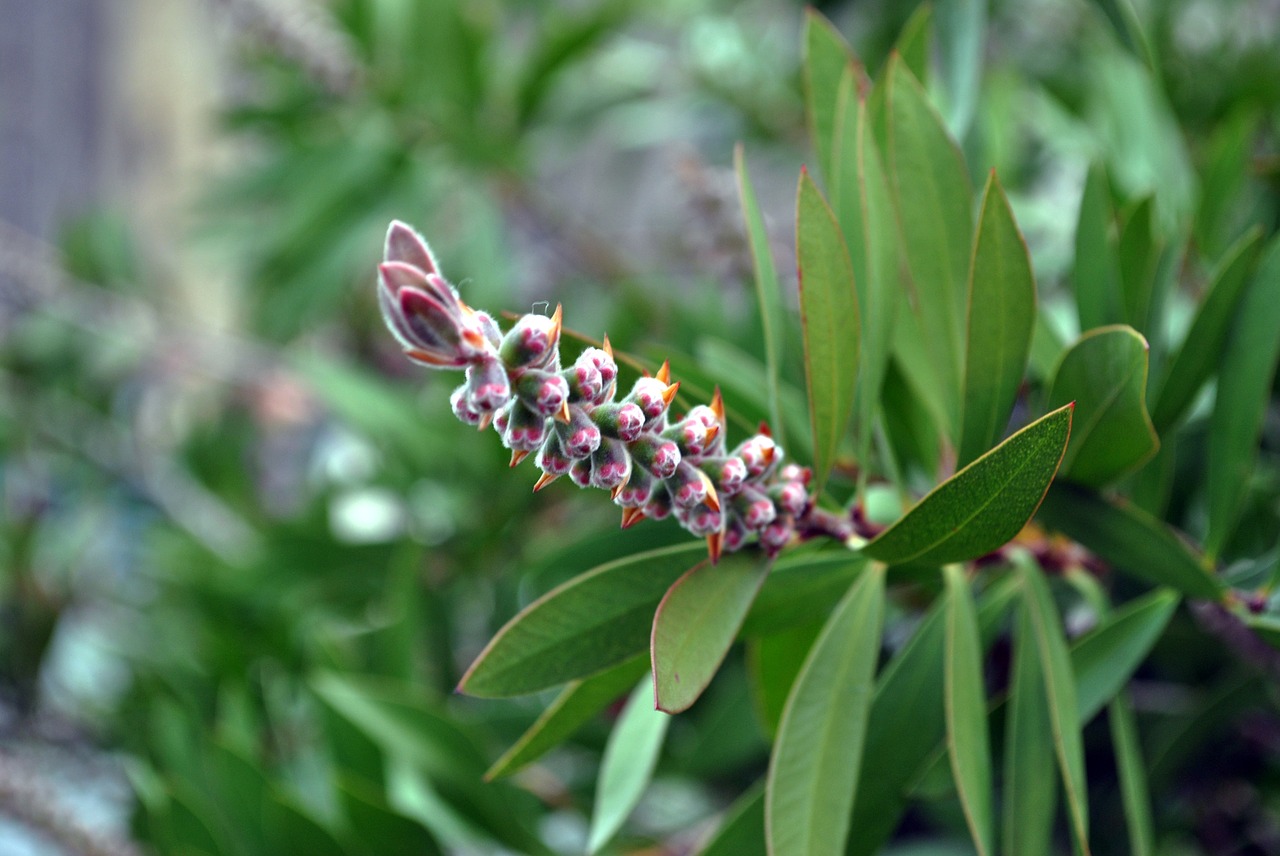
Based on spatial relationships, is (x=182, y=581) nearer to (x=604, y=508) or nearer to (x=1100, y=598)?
(x=604, y=508)

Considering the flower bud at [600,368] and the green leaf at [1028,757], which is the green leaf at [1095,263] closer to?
the green leaf at [1028,757]

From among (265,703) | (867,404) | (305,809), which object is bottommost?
(265,703)

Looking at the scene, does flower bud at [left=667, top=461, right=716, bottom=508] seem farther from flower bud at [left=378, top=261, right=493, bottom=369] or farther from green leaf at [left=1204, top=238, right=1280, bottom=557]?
green leaf at [left=1204, top=238, right=1280, bottom=557]

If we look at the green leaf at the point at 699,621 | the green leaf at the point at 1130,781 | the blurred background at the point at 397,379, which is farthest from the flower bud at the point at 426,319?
the green leaf at the point at 1130,781

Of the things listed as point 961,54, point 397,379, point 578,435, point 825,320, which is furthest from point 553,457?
point 397,379

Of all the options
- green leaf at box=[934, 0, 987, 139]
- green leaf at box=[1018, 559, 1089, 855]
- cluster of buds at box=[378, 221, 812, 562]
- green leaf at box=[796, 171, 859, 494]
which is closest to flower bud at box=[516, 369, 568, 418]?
cluster of buds at box=[378, 221, 812, 562]

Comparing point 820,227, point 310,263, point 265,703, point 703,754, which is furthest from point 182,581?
point 820,227
